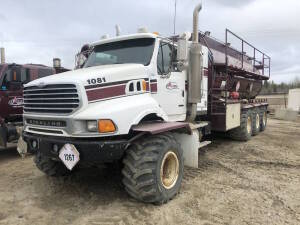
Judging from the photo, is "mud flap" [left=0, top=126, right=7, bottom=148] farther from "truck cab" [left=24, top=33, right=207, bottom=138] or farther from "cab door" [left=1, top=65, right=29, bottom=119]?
"truck cab" [left=24, top=33, right=207, bottom=138]

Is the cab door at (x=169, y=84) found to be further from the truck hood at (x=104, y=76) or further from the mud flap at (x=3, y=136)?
the mud flap at (x=3, y=136)

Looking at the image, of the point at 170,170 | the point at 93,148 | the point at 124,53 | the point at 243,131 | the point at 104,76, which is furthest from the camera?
the point at 243,131

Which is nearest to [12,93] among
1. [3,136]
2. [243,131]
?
[3,136]

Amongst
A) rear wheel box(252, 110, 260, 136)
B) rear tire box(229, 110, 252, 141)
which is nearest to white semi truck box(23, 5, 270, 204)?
rear tire box(229, 110, 252, 141)

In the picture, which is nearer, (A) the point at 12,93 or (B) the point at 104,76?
(B) the point at 104,76

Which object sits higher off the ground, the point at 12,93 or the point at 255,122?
the point at 12,93

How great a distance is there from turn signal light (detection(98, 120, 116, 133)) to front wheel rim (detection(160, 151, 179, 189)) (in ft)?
3.68

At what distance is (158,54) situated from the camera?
5.20m

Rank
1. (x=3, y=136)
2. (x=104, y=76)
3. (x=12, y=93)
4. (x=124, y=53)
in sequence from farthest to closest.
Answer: (x=12, y=93)
(x=3, y=136)
(x=124, y=53)
(x=104, y=76)

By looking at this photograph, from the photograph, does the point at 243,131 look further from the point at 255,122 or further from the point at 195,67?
the point at 195,67

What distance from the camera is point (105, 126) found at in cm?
395

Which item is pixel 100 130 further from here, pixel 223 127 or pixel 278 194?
pixel 223 127

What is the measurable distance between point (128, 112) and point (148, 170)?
88cm

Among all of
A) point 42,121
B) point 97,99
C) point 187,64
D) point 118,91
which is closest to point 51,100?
point 42,121
